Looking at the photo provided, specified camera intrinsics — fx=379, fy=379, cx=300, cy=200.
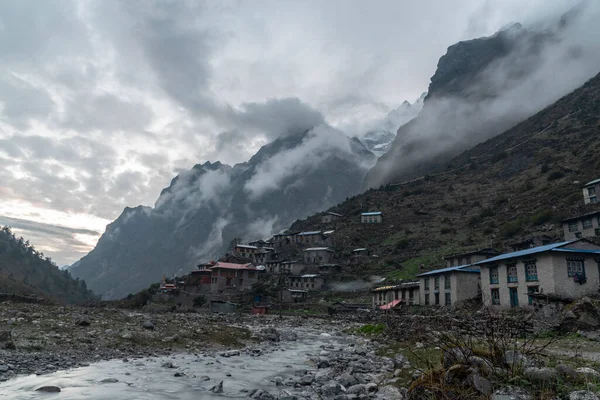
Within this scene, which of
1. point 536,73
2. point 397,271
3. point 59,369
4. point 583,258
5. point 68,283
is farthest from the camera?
point 536,73

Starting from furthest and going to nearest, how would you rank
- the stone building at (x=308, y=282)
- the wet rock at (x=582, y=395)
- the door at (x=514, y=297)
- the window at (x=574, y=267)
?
1. the stone building at (x=308, y=282)
2. the door at (x=514, y=297)
3. the window at (x=574, y=267)
4. the wet rock at (x=582, y=395)

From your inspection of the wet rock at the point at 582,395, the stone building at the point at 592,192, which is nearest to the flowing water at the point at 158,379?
the wet rock at the point at 582,395

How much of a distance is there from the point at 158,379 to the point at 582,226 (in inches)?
2506

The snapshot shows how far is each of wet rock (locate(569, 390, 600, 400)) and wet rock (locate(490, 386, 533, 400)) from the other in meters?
0.65

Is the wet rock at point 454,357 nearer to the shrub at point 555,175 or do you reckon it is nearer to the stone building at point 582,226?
the stone building at point 582,226

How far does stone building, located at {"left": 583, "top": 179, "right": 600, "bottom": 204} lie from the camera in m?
67.3

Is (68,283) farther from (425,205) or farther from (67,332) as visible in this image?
(67,332)

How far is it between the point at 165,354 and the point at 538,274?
1194 inches

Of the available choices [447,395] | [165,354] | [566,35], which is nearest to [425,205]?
[165,354]

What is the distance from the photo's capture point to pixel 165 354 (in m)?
20.5

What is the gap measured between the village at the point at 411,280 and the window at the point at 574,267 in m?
0.07

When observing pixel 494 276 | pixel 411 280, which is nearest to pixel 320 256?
pixel 411 280

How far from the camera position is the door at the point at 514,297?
35172 millimetres

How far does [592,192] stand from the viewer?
224ft
